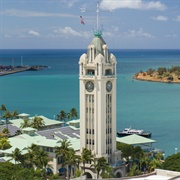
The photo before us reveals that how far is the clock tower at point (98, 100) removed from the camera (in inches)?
2029

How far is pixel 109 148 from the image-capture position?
5275 centimetres

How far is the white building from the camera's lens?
51.5 metres

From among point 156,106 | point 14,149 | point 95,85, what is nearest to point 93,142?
point 95,85

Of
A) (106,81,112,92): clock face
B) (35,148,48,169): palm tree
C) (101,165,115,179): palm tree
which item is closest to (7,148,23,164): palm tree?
(35,148,48,169): palm tree

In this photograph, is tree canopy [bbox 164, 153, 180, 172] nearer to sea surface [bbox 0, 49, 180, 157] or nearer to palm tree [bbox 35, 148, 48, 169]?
palm tree [bbox 35, 148, 48, 169]

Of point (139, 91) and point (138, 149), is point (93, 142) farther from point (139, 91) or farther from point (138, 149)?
point (139, 91)

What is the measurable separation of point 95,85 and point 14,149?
11926 millimetres

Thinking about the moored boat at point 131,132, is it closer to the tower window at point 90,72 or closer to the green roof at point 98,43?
the tower window at point 90,72

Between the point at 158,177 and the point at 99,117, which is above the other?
the point at 99,117

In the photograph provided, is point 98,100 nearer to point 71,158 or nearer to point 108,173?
point 71,158

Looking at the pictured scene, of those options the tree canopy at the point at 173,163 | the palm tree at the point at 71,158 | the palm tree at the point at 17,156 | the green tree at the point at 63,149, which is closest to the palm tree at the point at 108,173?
the palm tree at the point at 71,158

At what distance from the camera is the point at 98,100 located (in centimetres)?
5150

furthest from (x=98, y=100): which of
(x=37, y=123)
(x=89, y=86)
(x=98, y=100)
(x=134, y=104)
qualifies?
(x=134, y=104)

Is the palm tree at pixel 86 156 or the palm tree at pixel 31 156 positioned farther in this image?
the palm tree at pixel 31 156
